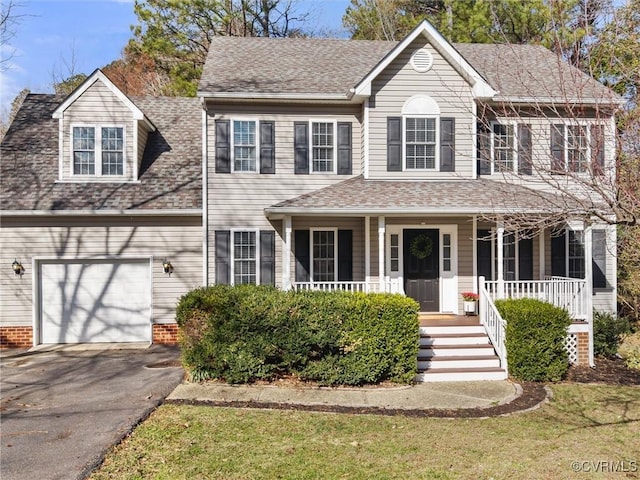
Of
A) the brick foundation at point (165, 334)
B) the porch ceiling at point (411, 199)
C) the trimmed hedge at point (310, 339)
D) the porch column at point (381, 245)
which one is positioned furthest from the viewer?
the brick foundation at point (165, 334)

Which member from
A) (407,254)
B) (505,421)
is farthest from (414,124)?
(505,421)

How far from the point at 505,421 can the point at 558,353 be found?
3.01 m

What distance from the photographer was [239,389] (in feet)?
29.7

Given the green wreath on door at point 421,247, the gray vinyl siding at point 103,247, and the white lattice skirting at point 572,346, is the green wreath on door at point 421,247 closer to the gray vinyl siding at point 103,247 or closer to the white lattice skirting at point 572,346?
the white lattice skirting at point 572,346

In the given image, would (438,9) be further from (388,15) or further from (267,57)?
(267,57)

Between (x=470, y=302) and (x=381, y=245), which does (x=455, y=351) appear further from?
(x=381, y=245)

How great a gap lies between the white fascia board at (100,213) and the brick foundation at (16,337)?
294 cm

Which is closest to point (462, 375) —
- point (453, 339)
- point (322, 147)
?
point (453, 339)

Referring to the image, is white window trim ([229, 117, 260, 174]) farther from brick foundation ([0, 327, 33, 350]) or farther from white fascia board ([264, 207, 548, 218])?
brick foundation ([0, 327, 33, 350])

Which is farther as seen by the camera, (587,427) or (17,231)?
(17,231)

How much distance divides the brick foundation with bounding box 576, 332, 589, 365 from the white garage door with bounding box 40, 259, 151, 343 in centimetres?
1049

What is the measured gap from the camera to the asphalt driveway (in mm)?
5918

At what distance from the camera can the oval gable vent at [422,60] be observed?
12570mm

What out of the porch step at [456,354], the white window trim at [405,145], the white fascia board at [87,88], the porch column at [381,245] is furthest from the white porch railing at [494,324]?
the white fascia board at [87,88]
